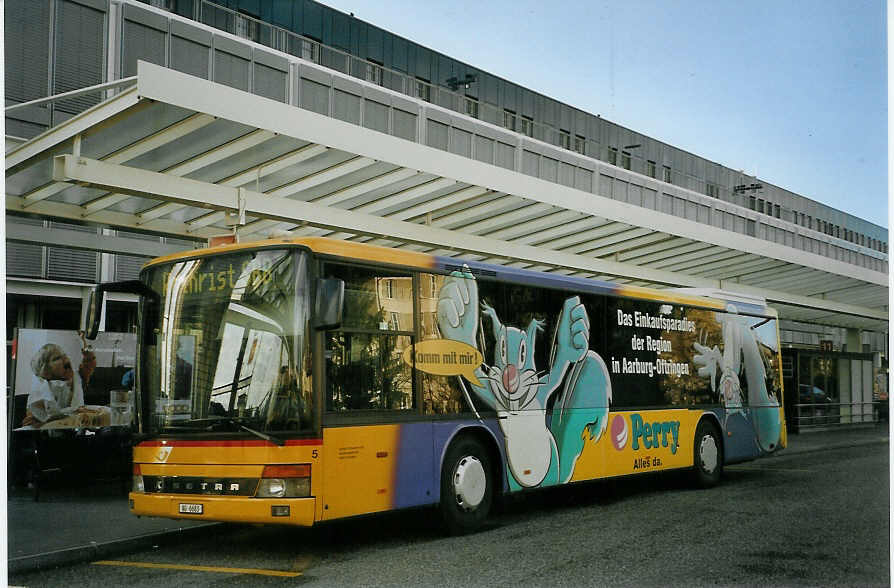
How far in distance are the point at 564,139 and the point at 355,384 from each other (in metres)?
27.2

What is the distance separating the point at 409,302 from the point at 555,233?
718 cm

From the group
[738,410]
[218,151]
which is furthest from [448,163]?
[738,410]

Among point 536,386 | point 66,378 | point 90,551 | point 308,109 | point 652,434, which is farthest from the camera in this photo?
point 308,109

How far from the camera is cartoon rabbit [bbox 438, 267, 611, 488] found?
1057 cm

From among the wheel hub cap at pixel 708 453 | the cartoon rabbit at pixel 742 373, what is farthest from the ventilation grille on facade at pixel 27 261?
the wheel hub cap at pixel 708 453

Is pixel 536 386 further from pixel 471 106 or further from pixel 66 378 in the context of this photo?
pixel 471 106

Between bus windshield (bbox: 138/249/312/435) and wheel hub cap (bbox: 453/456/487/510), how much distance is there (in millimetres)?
2134

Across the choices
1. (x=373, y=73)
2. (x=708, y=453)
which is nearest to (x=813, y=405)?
(x=373, y=73)

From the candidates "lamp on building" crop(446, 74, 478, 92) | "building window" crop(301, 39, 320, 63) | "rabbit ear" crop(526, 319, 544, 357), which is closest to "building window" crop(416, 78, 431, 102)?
"lamp on building" crop(446, 74, 478, 92)

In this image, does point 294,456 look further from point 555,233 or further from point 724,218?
point 724,218

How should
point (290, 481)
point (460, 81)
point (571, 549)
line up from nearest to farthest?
1. point (290, 481)
2. point (571, 549)
3. point (460, 81)

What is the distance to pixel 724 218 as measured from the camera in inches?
971

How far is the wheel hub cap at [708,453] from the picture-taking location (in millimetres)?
14422

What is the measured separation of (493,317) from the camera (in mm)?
10891
